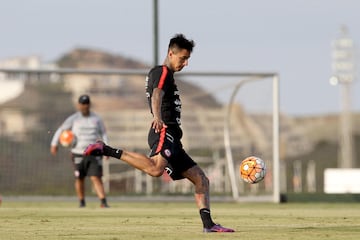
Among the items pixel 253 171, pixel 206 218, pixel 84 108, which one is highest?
pixel 84 108

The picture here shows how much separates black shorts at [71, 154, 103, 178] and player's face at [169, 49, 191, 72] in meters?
9.12

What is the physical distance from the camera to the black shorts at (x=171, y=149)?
13500 millimetres

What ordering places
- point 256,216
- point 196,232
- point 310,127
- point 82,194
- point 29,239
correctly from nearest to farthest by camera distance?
point 29,239 → point 196,232 → point 256,216 → point 82,194 → point 310,127

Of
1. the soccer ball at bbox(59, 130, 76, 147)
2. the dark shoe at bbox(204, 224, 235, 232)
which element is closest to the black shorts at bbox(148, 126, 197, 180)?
the dark shoe at bbox(204, 224, 235, 232)

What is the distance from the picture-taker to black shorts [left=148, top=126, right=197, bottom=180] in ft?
44.3

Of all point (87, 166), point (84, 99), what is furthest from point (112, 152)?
point (87, 166)

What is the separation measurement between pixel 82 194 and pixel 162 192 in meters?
5.92

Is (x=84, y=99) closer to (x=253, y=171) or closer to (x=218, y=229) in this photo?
(x=253, y=171)

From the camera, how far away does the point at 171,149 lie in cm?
1355

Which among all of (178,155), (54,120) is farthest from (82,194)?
(178,155)

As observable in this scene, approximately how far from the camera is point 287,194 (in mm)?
27578

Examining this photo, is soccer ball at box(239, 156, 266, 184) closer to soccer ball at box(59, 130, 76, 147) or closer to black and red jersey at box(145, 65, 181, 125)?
black and red jersey at box(145, 65, 181, 125)

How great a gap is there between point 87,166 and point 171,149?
30.6 ft

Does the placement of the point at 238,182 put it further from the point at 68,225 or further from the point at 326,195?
the point at 68,225
